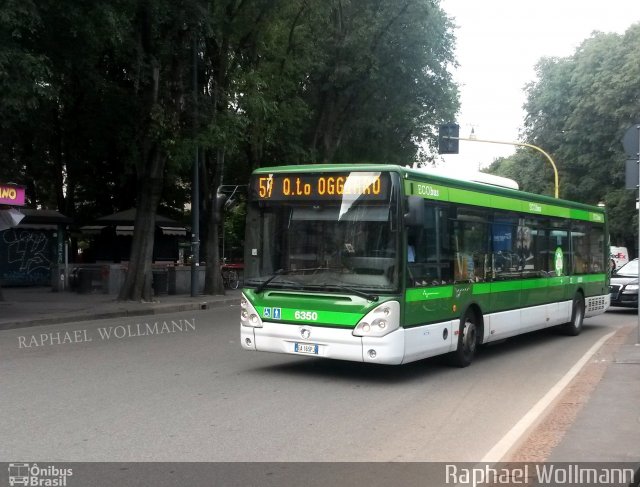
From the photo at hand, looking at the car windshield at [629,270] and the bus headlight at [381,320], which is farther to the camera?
the car windshield at [629,270]

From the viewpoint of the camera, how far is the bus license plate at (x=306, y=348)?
9562mm

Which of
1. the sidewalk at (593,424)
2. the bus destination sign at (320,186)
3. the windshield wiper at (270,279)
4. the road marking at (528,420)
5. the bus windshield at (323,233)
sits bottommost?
the road marking at (528,420)

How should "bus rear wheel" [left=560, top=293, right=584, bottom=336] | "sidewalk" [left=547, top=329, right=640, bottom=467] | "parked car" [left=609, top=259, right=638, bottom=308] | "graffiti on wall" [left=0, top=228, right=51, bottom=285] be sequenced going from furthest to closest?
"graffiti on wall" [left=0, top=228, right=51, bottom=285] < "parked car" [left=609, top=259, right=638, bottom=308] < "bus rear wheel" [left=560, top=293, right=584, bottom=336] < "sidewalk" [left=547, top=329, right=640, bottom=467]

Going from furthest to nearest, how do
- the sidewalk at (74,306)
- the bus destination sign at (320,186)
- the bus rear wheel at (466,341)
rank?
the sidewalk at (74,306) → the bus rear wheel at (466,341) → the bus destination sign at (320,186)

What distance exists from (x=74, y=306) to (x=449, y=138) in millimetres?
13564

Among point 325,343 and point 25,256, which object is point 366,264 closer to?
point 325,343

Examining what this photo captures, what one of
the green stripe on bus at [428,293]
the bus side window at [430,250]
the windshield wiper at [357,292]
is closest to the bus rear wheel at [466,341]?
the green stripe on bus at [428,293]

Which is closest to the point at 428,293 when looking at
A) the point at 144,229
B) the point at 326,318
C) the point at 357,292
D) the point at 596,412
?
the point at 357,292

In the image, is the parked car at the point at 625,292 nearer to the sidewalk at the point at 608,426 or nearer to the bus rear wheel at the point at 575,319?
the bus rear wheel at the point at 575,319

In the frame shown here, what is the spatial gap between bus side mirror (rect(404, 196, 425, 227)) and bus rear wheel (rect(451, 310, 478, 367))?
2400 millimetres

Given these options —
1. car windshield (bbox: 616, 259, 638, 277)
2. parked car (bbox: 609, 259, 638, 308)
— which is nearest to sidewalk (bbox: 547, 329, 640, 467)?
parked car (bbox: 609, 259, 638, 308)

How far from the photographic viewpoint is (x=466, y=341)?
36.7ft

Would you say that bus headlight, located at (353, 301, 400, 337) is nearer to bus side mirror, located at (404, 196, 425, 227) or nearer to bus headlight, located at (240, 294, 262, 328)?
bus side mirror, located at (404, 196, 425, 227)

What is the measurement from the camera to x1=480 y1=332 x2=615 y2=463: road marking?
6.21 m
